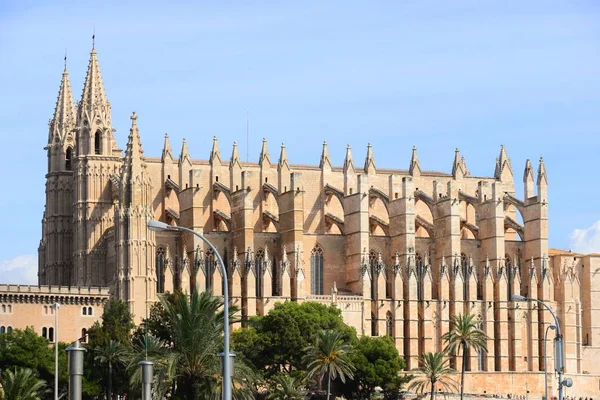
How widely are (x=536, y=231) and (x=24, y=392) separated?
5591 centimetres

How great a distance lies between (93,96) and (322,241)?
64.5 ft

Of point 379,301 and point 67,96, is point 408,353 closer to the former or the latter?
point 379,301

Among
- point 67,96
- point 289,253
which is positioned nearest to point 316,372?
point 289,253

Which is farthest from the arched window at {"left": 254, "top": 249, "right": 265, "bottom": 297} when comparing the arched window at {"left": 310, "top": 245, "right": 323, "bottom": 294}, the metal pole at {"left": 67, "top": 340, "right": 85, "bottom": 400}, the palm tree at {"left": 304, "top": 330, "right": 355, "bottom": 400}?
the metal pole at {"left": 67, "top": 340, "right": 85, "bottom": 400}

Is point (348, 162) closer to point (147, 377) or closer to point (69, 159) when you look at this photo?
point (69, 159)

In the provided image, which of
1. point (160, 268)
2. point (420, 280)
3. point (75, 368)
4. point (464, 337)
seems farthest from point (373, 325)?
point (75, 368)

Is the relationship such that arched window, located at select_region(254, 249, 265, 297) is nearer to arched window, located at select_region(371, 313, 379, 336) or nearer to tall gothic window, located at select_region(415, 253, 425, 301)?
arched window, located at select_region(371, 313, 379, 336)

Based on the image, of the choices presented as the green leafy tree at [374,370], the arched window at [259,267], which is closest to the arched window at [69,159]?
the arched window at [259,267]

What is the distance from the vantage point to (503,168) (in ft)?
415

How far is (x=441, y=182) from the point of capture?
121 m

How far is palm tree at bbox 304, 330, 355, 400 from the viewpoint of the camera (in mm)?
89812

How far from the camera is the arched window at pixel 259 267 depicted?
10662 cm

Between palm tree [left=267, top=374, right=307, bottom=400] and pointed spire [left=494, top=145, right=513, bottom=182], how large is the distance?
1642 inches

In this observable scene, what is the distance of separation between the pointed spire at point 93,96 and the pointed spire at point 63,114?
3.60m
